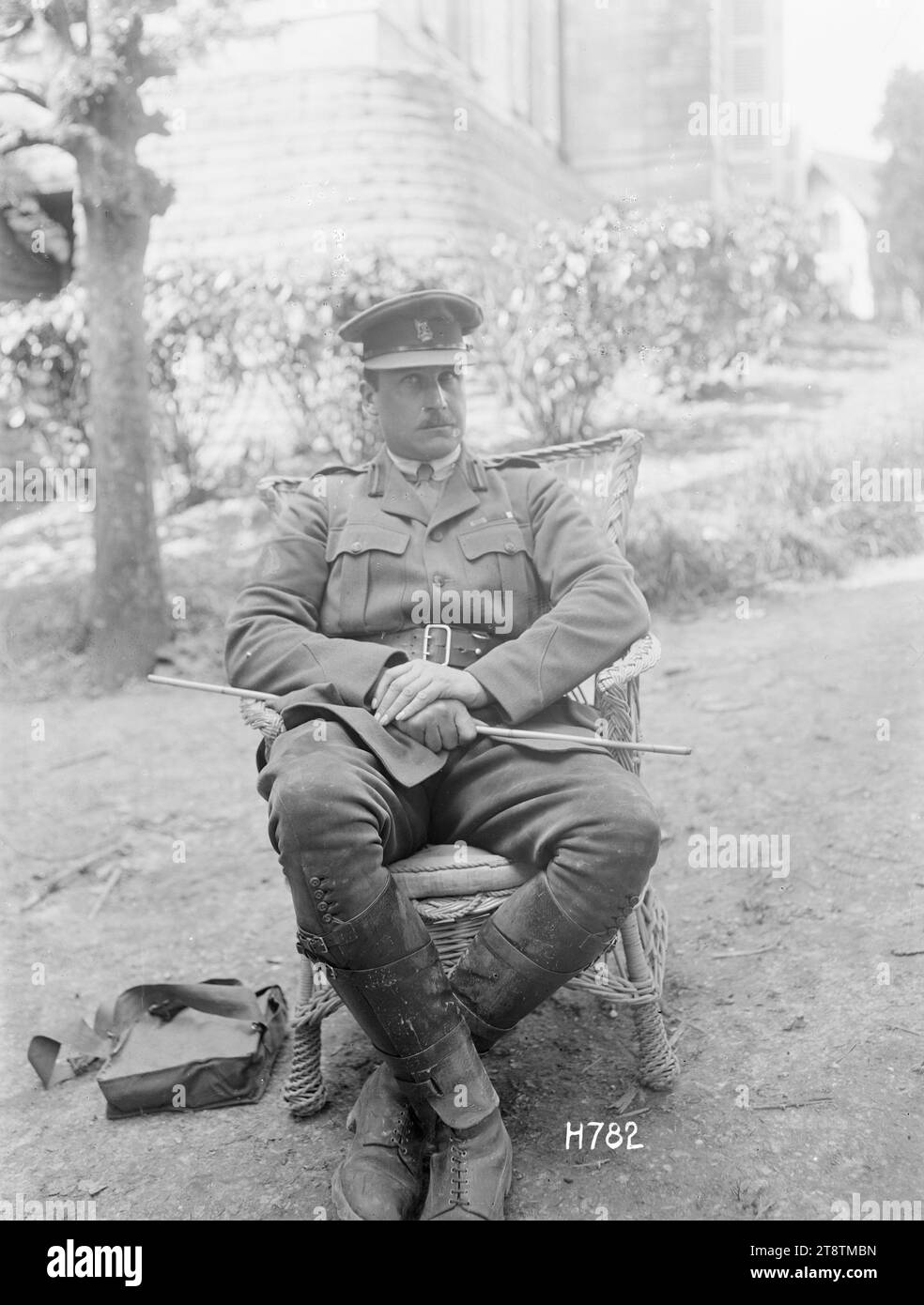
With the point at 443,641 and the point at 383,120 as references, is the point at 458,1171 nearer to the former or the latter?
the point at 443,641

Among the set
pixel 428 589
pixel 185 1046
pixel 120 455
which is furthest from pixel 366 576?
pixel 120 455

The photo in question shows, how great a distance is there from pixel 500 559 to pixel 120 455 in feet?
12.2

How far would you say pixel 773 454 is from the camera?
292 inches

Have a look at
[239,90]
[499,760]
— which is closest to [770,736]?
[499,760]

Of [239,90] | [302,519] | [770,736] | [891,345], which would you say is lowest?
[770,736]

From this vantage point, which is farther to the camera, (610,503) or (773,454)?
(773,454)

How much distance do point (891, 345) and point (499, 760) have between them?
361 inches

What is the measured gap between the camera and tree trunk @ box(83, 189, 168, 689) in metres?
5.86

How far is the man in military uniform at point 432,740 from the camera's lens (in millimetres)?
2289

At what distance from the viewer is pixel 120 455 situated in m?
6.11

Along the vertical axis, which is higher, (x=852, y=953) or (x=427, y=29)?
(x=427, y=29)

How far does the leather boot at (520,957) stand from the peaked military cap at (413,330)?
1.28 meters

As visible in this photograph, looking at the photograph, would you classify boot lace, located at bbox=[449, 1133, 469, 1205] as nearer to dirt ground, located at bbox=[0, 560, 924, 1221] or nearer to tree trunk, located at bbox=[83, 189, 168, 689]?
dirt ground, located at bbox=[0, 560, 924, 1221]
